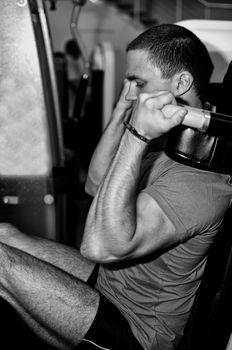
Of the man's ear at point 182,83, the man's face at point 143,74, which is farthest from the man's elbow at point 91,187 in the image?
the man's ear at point 182,83

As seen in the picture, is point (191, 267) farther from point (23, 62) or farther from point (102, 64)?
point (102, 64)

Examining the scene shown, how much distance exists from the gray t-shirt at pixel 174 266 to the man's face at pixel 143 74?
255mm

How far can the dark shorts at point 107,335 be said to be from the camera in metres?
1.28

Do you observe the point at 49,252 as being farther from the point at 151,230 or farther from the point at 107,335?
the point at 151,230

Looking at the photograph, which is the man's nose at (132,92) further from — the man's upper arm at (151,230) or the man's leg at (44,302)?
the man's leg at (44,302)

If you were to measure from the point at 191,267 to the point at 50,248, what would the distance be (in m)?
0.55

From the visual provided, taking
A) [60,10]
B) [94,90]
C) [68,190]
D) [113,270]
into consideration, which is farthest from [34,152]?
[60,10]

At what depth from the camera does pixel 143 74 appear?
1.49 meters

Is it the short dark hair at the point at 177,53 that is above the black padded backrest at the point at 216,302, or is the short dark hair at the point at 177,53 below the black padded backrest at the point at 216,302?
above

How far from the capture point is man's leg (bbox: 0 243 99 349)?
126cm

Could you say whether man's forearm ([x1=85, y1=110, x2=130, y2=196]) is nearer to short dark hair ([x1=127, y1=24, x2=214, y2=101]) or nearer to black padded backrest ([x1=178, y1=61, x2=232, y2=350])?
short dark hair ([x1=127, y1=24, x2=214, y2=101])

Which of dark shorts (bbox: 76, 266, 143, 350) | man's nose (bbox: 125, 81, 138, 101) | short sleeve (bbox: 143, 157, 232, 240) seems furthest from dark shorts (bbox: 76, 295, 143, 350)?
man's nose (bbox: 125, 81, 138, 101)

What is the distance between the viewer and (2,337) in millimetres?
1084

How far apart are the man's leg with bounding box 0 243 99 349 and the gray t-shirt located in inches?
5.4
